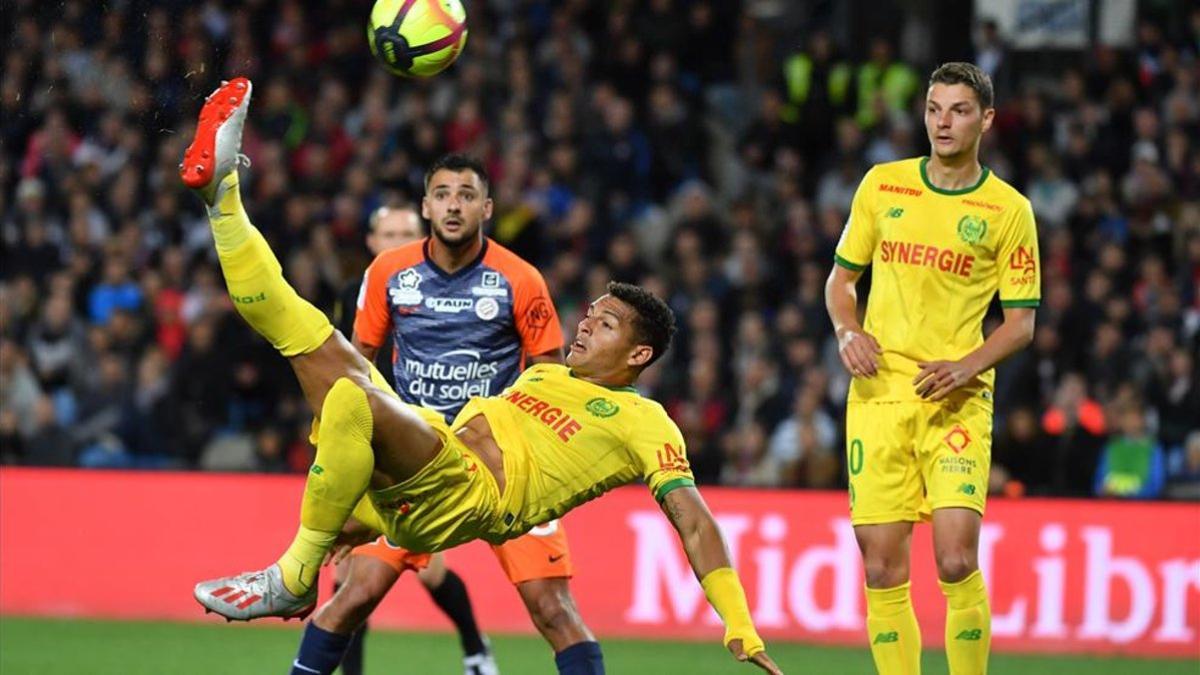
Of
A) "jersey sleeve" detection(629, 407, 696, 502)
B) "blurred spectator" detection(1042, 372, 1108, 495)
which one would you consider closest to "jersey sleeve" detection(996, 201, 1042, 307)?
"jersey sleeve" detection(629, 407, 696, 502)

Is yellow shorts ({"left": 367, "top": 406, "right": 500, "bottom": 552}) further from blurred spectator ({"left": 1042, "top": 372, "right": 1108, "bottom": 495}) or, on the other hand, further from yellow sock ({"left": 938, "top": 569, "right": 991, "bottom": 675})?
blurred spectator ({"left": 1042, "top": 372, "right": 1108, "bottom": 495})

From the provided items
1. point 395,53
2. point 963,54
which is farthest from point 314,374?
point 963,54

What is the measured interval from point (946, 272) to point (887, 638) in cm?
131

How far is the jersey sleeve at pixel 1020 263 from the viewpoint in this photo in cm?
718

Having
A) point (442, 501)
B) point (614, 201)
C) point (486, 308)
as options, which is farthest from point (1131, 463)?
point (442, 501)

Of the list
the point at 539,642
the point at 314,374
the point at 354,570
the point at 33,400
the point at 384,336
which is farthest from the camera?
the point at 33,400

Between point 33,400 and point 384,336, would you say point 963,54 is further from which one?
point 384,336

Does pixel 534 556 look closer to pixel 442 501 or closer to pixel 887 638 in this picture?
pixel 442 501

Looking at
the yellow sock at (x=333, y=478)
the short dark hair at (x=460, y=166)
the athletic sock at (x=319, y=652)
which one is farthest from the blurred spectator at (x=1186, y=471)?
the yellow sock at (x=333, y=478)

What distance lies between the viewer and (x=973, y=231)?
7.18 m

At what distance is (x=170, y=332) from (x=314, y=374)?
26.9ft

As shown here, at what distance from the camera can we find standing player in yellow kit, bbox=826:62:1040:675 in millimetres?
6996

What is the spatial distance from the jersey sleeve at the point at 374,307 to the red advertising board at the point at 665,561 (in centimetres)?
390

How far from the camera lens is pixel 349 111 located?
1579 cm
